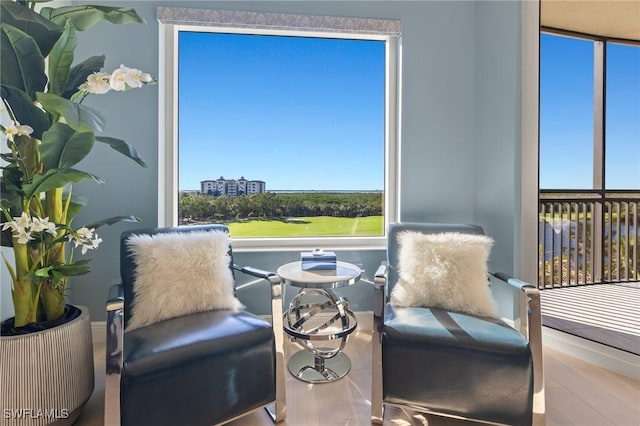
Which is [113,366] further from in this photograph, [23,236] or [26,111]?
[26,111]

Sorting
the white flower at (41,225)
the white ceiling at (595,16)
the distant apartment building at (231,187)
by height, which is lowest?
the white flower at (41,225)

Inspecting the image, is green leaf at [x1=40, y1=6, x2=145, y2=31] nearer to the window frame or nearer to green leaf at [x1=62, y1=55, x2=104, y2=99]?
green leaf at [x1=62, y1=55, x2=104, y2=99]

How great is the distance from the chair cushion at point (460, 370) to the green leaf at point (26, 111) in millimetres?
1722

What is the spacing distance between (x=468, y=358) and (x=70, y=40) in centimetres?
217

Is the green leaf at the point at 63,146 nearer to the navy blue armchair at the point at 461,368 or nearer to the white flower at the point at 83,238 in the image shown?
the white flower at the point at 83,238

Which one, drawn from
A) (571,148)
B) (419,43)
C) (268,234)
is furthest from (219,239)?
(571,148)

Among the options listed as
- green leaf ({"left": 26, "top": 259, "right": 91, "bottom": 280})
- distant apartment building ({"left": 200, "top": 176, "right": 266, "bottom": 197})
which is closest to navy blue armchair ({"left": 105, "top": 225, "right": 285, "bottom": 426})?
green leaf ({"left": 26, "top": 259, "right": 91, "bottom": 280})

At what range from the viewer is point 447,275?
5.48 ft

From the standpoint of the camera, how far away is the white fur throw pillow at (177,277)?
1.51 m

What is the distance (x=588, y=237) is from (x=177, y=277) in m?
3.83

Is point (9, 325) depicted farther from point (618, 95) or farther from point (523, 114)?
point (618, 95)

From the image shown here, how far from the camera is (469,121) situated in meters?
2.40

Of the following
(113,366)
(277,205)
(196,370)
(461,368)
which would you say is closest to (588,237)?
(461,368)

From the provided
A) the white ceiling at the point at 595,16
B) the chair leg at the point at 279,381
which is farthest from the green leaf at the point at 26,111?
the white ceiling at the point at 595,16
